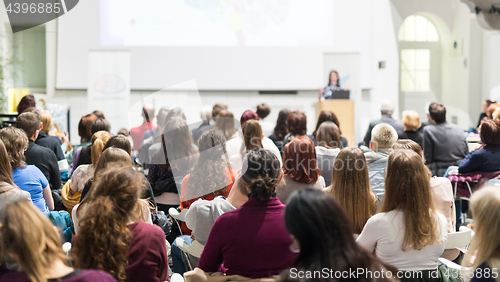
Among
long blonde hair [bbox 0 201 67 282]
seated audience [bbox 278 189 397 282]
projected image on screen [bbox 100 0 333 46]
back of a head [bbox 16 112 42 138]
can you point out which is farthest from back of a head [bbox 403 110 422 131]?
long blonde hair [bbox 0 201 67 282]

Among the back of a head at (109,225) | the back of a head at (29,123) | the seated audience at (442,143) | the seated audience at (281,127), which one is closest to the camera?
the back of a head at (109,225)

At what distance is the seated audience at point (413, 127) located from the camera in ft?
16.6

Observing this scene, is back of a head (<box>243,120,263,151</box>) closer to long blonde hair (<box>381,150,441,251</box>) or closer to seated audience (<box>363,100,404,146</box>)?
long blonde hair (<box>381,150,441,251</box>)

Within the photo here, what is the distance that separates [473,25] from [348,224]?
10032 mm

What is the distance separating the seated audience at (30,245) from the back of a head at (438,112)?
436 cm

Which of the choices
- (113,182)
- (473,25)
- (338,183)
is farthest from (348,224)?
(473,25)

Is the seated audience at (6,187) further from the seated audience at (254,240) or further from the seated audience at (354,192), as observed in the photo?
the seated audience at (354,192)

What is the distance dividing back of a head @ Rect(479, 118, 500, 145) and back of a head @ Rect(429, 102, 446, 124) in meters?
0.90

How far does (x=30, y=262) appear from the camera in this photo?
Answer: 49.5 inches

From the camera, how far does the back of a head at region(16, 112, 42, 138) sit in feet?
11.8

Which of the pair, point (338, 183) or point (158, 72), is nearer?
point (338, 183)

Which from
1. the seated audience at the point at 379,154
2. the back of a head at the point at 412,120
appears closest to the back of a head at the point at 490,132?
the seated audience at the point at 379,154

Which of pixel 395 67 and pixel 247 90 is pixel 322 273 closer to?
pixel 247 90

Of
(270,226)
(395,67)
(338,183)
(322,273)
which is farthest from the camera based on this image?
(395,67)
